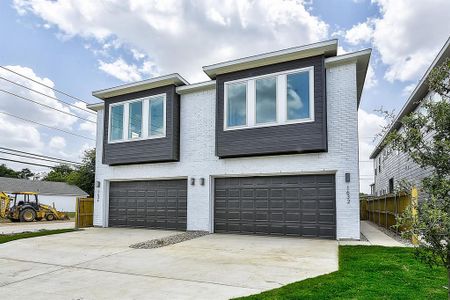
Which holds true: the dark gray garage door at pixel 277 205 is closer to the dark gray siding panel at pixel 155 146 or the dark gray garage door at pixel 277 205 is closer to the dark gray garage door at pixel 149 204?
the dark gray garage door at pixel 149 204

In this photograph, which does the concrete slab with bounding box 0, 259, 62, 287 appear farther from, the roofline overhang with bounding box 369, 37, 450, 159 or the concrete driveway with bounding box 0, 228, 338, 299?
the roofline overhang with bounding box 369, 37, 450, 159

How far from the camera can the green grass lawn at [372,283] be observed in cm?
494

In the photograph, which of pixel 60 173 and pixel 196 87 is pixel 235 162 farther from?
pixel 60 173

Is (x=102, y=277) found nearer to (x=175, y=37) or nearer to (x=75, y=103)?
(x=175, y=37)

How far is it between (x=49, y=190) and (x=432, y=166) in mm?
41150

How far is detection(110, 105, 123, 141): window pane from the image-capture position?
14.8 m

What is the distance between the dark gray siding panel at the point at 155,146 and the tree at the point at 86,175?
1014 inches

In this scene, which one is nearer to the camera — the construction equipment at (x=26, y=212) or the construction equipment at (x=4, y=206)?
the construction equipment at (x=26, y=212)

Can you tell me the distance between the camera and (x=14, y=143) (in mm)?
31781

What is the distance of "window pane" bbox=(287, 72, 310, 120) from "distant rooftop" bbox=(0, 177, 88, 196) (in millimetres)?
34186

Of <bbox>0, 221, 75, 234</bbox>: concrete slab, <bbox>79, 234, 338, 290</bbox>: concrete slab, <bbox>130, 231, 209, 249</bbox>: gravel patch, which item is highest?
<bbox>79, 234, 338, 290</bbox>: concrete slab

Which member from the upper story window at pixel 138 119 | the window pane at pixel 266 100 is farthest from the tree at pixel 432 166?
the upper story window at pixel 138 119

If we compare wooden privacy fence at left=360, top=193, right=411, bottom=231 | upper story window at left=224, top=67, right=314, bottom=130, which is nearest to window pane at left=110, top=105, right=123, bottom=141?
upper story window at left=224, top=67, right=314, bottom=130

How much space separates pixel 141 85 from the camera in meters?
14.0
